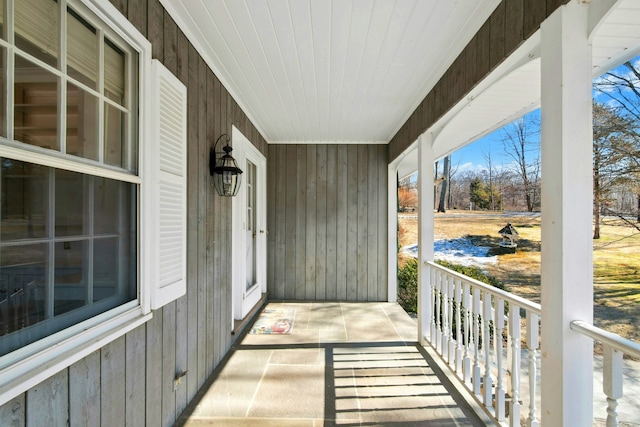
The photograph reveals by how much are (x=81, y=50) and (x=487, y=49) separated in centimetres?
203

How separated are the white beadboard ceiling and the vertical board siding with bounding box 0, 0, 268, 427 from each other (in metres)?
0.18

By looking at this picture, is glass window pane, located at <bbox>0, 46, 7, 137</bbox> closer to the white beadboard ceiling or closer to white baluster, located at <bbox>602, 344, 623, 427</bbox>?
the white beadboard ceiling

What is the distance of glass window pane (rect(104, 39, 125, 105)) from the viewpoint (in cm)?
135

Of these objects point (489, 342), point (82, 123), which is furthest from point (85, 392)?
point (489, 342)

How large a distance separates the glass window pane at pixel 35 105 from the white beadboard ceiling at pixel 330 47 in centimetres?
99

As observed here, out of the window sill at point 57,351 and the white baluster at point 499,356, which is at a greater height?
the window sill at point 57,351

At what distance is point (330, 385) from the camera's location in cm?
234

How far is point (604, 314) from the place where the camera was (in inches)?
89.6

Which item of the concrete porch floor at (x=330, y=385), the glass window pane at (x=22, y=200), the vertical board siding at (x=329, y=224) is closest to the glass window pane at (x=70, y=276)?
the glass window pane at (x=22, y=200)

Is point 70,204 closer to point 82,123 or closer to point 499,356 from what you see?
point 82,123

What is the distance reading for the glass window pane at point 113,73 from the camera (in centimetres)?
135

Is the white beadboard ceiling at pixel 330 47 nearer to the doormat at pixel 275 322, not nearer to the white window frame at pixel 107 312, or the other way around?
the white window frame at pixel 107 312

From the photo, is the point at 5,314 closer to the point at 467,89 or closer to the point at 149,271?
the point at 149,271

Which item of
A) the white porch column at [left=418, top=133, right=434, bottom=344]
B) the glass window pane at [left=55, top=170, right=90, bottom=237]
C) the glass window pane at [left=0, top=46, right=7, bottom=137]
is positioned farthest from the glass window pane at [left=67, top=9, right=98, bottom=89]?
the white porch column at [left=418, top=133, right=434, bottom=344]
